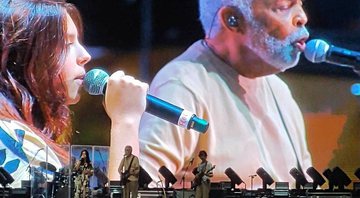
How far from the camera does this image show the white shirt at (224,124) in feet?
31.1

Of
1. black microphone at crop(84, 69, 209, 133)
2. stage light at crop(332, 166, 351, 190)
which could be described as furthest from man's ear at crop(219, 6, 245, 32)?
stage light at crop(332, 166, 351, 190)

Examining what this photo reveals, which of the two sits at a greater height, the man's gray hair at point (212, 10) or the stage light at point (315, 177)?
the man's gray hair at point (212, 10)

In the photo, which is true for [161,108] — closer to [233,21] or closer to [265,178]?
[265,178]

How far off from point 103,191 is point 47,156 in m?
0.73

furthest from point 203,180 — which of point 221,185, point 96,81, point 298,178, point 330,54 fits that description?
point 330,54

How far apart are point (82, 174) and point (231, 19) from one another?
3224 millimetres

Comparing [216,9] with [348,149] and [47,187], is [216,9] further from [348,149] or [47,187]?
[47,187]

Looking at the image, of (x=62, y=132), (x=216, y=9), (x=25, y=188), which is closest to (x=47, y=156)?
(x=25, y=188)

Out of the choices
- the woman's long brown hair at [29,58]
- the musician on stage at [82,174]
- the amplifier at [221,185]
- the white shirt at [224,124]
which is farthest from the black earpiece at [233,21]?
the musician on stage at [82,174]

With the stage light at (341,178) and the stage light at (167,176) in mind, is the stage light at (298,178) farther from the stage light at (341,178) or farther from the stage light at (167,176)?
the stage light at (167,176)

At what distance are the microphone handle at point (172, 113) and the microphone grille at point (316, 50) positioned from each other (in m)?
2.21

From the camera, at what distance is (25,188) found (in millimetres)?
8344

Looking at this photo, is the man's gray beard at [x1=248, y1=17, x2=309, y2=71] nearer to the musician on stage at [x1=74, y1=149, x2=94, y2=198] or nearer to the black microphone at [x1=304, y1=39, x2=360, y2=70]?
the black microphone at [x1=304, y1=39, x2=360, y2=70]

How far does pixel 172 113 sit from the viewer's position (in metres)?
8.42
